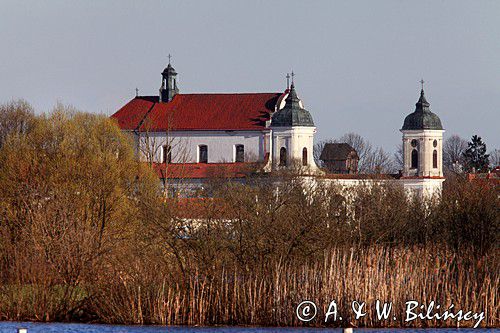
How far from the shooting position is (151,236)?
104ft

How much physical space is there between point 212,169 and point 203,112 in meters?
5.10

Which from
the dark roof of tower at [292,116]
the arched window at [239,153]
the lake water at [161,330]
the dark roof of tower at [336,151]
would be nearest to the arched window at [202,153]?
the arched window at [239,153]

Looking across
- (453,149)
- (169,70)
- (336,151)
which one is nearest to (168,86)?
(169,70)

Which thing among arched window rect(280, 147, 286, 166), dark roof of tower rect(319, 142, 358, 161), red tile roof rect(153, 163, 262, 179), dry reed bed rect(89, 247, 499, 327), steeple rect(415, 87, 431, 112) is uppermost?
steeple rect(415, 87, 431, 112)

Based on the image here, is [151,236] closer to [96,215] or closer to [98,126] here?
[96,215]

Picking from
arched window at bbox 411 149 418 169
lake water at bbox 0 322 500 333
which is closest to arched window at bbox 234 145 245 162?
arched window at bbox 411 149 418 169

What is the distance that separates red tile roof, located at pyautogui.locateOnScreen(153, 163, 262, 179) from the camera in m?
86.2

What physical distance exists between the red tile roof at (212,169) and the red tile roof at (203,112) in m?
2.71

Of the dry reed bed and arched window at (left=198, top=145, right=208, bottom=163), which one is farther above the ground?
arched window at (left=198, top=145, right=208, bottom=163)

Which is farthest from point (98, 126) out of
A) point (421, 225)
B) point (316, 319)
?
point (316, 319)

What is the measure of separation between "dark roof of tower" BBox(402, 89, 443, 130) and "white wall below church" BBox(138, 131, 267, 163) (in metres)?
10.4

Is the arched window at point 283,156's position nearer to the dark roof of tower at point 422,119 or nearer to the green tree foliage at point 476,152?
the dark roof of tower at point 422,119

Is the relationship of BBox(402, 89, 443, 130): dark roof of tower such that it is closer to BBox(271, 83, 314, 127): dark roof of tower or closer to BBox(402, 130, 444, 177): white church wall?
BBox(402, 130, 444, 177): white church wall

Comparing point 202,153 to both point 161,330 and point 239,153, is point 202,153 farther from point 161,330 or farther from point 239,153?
point 161,330
